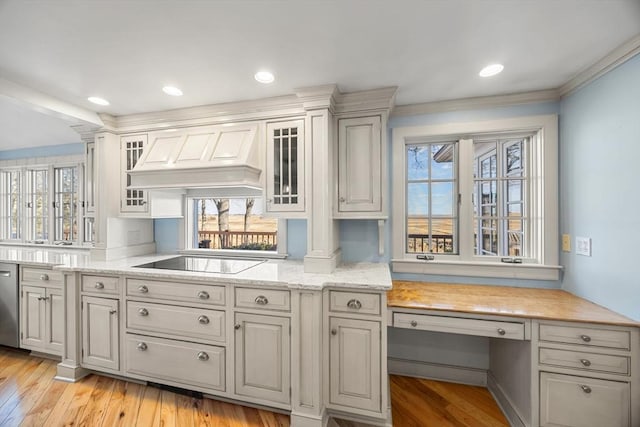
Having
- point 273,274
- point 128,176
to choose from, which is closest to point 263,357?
point 273,274

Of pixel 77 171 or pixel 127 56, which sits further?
pixel 77 171

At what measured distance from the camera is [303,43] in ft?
5.14

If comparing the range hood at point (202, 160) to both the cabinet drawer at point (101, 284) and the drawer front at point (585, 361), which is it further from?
the drawer front at point (585, 361)

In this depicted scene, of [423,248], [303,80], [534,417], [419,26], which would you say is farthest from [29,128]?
[534,417]

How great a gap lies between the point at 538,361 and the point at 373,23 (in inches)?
85.4

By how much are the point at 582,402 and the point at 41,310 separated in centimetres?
430

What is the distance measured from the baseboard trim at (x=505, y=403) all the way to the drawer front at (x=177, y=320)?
206 cm

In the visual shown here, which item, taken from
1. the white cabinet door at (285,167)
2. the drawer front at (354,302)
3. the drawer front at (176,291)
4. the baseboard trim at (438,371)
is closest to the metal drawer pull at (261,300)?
the drawer front at (176,291)

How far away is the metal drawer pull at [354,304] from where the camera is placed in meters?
1.82

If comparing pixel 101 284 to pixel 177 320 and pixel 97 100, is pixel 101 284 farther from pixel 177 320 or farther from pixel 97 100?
pixel 97 100

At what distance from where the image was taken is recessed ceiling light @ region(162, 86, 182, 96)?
2107 mm

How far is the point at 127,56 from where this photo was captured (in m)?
1.70

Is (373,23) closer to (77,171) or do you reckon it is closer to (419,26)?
(419,26)

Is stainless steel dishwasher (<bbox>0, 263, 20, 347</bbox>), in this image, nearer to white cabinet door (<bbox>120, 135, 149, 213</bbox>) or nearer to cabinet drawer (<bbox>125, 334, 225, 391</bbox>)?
white cabinet door (<bbox>120, 135, 149, 213</bbox>)
